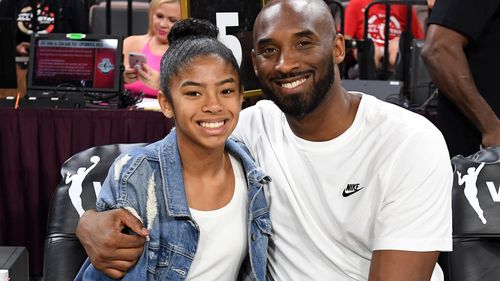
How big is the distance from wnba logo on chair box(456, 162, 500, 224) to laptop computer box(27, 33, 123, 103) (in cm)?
281

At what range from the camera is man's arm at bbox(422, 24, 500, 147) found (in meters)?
3.77

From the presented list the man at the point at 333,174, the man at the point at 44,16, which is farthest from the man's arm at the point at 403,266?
the man at the point at 44,16

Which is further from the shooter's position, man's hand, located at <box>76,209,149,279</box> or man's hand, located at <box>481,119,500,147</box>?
man's hand, located at <box>481,119,500,147</box>

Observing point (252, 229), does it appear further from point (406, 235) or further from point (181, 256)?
point (406, 235)

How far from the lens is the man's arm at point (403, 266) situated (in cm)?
258

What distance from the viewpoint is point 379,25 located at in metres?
7.38

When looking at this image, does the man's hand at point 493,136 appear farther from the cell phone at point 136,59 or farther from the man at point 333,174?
the cell phone at point 136,59

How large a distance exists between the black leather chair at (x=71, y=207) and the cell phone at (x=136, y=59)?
2964mm

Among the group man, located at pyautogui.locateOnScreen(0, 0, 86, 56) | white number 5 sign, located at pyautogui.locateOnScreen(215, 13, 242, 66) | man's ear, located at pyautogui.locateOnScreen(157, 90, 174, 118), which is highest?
white number 5 sign, located at pyautogui.locateOnScreen(215, 13, 242, 66)

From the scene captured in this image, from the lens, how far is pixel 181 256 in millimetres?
2656

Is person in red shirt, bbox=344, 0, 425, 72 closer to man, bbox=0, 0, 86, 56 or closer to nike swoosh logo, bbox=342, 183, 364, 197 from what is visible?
man, bbox=0, 0, 86, 56

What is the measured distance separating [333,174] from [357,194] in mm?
89

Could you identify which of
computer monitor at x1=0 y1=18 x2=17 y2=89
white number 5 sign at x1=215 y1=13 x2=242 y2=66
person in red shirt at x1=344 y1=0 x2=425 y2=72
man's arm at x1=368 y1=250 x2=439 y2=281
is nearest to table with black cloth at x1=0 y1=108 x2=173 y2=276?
computer monitor at x1=0 y1=18 x2=17 y2=89

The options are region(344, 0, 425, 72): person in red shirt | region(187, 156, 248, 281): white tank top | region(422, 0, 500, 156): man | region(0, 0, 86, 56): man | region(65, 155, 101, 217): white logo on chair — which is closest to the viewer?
region(187, 156, 248, 281): white tank top
